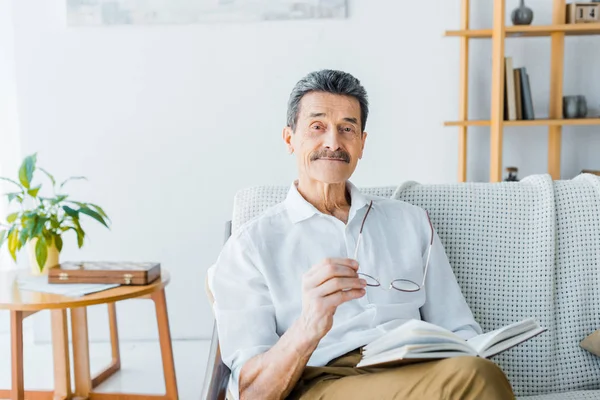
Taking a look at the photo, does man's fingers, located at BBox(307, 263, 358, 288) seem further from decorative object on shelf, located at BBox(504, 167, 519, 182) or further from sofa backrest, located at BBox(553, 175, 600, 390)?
decorative object on shelf, located at BBox(504, 167, 519, 182)

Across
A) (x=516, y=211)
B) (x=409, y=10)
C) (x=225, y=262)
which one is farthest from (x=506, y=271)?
(x=409, y=10)

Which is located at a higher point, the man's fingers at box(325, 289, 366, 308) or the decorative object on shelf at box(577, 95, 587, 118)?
the decorative object on shelf at box(577, 95, 587, 118)

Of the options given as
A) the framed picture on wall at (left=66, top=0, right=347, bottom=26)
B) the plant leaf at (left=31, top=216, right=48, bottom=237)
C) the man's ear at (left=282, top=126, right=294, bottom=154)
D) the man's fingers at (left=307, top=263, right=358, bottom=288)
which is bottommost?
→ the plant leaf at (left=31, top=216, right=48, bottom=237)

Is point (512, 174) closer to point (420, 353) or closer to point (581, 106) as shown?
point (581, 106)

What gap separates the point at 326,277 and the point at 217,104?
1.93 m

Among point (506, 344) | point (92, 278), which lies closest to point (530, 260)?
point (506, 344)

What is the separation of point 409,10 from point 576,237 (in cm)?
155

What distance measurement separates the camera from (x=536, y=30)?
8.96 ft

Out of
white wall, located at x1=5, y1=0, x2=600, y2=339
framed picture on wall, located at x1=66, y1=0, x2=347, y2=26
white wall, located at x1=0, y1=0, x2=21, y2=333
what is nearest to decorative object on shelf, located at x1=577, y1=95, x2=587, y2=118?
white wall, located at x1=5, y1=0, x2=600, y2=339

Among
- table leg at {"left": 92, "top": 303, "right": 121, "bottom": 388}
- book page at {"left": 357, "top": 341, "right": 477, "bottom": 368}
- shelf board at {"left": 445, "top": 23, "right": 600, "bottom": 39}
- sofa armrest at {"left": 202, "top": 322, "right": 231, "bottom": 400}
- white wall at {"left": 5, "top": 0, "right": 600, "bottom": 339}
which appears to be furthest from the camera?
white wall at {"left": 5, "top": 0, "right": 600, "bottom": 339}

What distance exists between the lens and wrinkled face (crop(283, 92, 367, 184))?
1611 mm

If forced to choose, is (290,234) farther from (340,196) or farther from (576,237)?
(576,237)

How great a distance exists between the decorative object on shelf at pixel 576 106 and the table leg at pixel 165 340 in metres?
1.82

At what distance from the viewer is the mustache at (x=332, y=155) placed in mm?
1610
